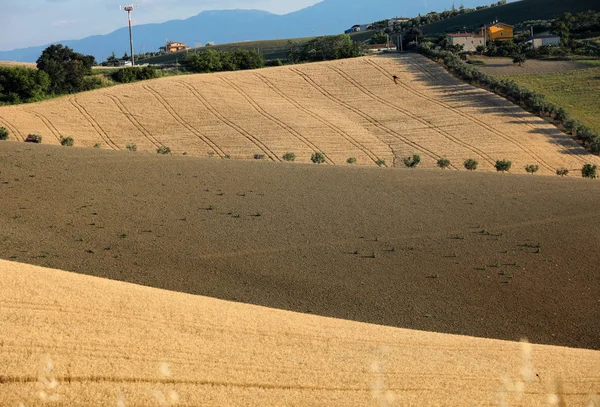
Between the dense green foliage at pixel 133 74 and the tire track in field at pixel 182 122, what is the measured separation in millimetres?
4947

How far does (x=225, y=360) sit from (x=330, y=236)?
14.7 metres

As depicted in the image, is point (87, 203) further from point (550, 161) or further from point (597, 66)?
point (597, 66)

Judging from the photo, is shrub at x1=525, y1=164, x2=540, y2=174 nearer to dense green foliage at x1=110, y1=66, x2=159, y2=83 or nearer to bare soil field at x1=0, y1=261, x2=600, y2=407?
bare soil field at x1=0, y1=261, x2=600, y2=407

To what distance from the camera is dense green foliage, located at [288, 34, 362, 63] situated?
90.2 m

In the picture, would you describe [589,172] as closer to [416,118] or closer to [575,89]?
[416,118]

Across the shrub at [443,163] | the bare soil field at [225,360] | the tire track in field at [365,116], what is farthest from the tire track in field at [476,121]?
the bare soil field at [225,360]

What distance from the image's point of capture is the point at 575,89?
7056 cm

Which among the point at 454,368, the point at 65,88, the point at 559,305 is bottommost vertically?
the point at 559,305

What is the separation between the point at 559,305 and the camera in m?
22.2

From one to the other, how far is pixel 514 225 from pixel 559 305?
6.18 metres

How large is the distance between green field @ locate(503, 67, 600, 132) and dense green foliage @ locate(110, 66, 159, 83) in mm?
35238

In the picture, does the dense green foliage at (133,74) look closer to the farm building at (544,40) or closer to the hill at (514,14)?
the farm building at (544,40)

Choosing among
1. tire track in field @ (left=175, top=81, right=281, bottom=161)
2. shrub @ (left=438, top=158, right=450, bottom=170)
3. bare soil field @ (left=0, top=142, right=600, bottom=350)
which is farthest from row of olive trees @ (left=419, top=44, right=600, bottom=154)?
tire track in field @ (left=175, top=81, right=281, bottom=161)

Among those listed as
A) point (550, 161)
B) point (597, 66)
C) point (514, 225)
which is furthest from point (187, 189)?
point (597, 66)
